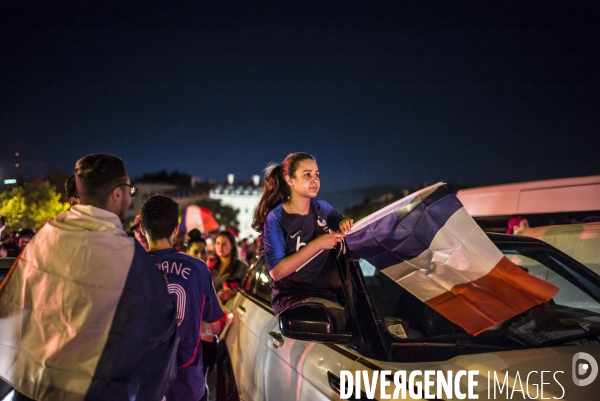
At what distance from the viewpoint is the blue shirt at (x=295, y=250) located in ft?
9.96

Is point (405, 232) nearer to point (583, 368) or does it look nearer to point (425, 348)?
point (425, 348)

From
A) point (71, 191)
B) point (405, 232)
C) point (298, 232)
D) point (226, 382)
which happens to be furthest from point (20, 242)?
point (405, 232)

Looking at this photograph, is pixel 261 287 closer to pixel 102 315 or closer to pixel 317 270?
pixel 317 270

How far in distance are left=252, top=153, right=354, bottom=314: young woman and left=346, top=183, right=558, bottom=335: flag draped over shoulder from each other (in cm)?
42

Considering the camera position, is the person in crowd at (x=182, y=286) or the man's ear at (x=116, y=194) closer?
the man's ear at (x=116, y=194)

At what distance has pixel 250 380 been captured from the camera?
3.72 meters

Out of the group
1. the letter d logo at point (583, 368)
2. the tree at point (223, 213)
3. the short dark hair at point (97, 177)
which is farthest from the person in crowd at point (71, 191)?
the tree at point (223, 213)

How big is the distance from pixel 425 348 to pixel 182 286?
4.57 ft

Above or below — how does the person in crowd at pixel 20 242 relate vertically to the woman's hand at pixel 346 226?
below

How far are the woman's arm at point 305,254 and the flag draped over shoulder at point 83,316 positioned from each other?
0.92 m

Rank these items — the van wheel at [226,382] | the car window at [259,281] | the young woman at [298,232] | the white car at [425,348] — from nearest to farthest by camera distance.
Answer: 1. the white car at [425,348]
2. the young woman at [298,232]
3. the car window at [259,281]
4. the van wheel at [226,382]

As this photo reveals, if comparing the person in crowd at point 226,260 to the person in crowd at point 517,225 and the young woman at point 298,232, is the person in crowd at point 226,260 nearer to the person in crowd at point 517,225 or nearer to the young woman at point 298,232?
the person in crowd at point 517,225

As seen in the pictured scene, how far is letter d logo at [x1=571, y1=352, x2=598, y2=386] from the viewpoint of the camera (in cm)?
202

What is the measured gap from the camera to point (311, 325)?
253cm
